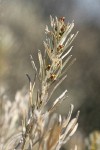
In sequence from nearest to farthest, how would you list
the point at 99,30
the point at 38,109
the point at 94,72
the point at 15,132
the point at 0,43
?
the point at 38,109
the point at 15,132
the point at 0,43
the point at 94,72
the point at 99,30

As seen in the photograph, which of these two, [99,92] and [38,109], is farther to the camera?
[99,92]

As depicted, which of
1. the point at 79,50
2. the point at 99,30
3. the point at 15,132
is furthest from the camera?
the point at 99,30

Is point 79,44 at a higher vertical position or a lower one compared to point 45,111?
higher

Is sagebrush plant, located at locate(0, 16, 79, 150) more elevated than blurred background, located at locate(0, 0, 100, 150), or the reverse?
blurred background, located at locate(0, 0, 100, 150)

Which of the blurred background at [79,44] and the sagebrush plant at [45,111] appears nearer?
the sagebrush plant at [45,111]

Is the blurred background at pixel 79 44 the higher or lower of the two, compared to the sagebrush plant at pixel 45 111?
higher

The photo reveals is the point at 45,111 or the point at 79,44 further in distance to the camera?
the point at 79,44

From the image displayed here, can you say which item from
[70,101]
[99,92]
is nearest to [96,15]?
[99,92]

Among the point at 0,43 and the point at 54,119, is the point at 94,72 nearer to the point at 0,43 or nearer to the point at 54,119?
the point at 0,43
